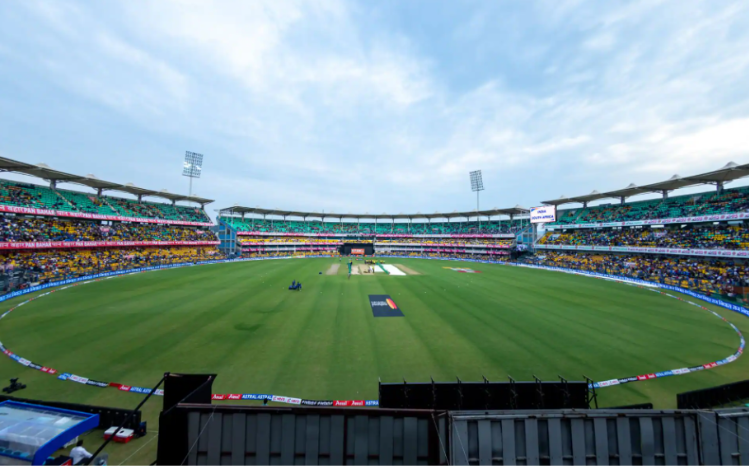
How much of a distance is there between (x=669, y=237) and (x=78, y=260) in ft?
270

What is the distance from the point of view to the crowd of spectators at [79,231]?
33281 millimetres

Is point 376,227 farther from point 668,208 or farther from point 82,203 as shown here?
point 82,203

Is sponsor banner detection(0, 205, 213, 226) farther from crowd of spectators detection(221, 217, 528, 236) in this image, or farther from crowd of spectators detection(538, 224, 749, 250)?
crowd of spectators detection(538, 224, 749, 250)

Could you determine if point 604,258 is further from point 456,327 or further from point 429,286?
point 456,327

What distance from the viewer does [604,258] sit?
47094 millimetres

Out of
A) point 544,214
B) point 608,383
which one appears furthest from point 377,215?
point 608,383

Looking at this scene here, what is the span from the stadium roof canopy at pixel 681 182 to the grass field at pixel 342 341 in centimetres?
2315

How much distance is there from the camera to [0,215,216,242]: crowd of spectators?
33.3 meters

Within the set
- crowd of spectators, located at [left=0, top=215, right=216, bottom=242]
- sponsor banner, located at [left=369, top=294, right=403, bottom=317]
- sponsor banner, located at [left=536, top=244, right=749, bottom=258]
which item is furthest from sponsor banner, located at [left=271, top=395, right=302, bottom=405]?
sponsor banner, located at [left=536, top=244, right=749, bottom=258]

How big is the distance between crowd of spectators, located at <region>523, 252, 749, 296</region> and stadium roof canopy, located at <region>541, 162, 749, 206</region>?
1117cm

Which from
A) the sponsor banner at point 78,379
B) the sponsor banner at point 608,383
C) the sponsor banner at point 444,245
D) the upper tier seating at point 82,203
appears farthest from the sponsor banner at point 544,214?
the upper tier seating at point 82,203

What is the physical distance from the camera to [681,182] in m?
40.8

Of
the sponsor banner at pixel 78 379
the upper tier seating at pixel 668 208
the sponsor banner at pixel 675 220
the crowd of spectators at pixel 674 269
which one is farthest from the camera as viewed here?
the upper tier seating at pixel 668 208

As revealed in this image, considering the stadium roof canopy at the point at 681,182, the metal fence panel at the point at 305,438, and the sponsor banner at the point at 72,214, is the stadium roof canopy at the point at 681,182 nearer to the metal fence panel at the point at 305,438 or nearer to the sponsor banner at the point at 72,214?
the metal fence panel at the point at 305,438
